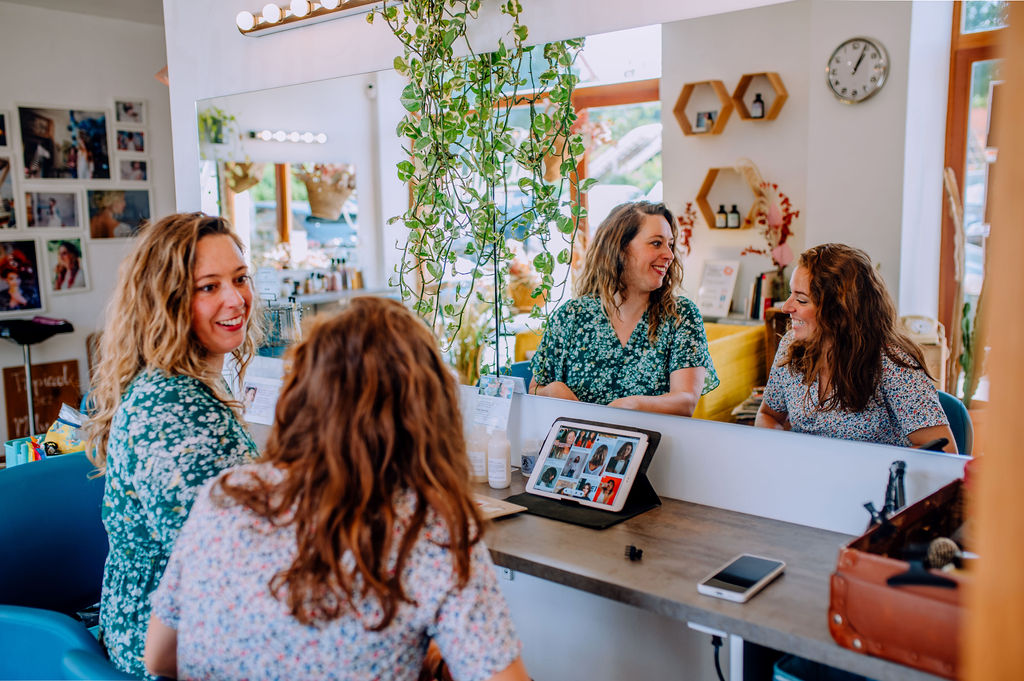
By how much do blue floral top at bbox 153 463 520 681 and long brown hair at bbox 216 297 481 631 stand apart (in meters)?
0.02

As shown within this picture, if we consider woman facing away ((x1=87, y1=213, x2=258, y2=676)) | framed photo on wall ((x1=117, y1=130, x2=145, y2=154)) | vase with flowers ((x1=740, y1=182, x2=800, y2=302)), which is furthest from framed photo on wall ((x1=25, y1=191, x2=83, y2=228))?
vase with flowers ((x1=740, y1=182, x2=800, y2=302))

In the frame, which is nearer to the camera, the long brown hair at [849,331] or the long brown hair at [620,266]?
the long brown hair at [849,331]

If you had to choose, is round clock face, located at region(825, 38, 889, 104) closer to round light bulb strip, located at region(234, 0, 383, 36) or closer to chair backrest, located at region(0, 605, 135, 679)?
round light bulb strip, located at region(234, 0, 383, 36)

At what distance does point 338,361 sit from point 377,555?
27 cm

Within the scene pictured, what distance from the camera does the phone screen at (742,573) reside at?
156 cm

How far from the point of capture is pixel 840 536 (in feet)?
6.04

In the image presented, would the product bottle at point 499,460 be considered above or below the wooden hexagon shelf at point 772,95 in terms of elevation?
below

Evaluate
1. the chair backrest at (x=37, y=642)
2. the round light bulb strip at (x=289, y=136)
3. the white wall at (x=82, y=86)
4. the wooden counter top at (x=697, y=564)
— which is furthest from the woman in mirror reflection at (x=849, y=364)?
the white wall at (x=82, y=86)

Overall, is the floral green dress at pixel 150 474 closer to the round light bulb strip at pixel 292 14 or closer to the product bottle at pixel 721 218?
the product bottle at pixel 721 218

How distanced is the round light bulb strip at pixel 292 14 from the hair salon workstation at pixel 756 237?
145 millimetres

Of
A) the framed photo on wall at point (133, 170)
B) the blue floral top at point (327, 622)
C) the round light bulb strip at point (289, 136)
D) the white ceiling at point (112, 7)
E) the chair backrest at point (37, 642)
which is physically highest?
the white ceiling at point (112, 7)

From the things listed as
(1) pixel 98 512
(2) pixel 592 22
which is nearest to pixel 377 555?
(1) pixel 98 512

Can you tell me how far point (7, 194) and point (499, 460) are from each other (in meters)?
4.64

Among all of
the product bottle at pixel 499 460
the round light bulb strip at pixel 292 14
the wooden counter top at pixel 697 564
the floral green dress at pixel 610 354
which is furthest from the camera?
the round light bulb strip at pixel 292 14
